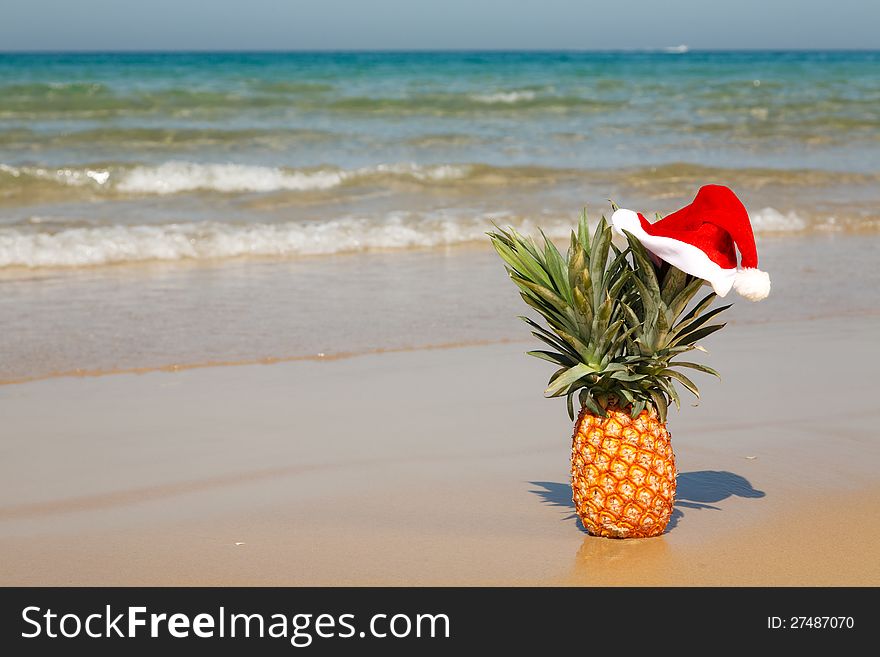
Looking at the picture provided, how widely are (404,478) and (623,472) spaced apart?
3.59ft

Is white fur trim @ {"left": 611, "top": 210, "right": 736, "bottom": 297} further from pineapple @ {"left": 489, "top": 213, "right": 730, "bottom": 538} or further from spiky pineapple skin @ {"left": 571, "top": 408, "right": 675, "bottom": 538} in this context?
spiky pineapple skin @ {"left": 571, "top": 408, "right": 675, "bottom": 538}

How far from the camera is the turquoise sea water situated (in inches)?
408

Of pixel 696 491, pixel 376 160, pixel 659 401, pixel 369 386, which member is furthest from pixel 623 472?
pixel 376 160

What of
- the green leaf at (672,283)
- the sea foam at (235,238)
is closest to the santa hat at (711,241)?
the green leaf at (672,283)

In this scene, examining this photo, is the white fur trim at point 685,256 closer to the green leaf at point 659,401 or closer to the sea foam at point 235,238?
the green leaf at point 659,401

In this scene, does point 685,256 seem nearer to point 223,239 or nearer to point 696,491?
point 696,491

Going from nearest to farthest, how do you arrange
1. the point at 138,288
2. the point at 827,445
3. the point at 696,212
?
the point at 696,212, the point at 827,445, the point at 138,288

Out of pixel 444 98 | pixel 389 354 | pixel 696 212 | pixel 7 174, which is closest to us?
pixel 696 212

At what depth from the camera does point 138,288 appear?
798 cm

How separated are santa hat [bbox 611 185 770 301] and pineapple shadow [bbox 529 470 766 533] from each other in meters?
0.98

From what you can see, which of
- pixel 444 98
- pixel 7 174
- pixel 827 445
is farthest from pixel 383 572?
pixel 444 98

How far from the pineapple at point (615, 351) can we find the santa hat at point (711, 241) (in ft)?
0.22

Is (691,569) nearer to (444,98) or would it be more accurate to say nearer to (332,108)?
(332,108)

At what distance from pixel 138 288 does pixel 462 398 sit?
361 cm
